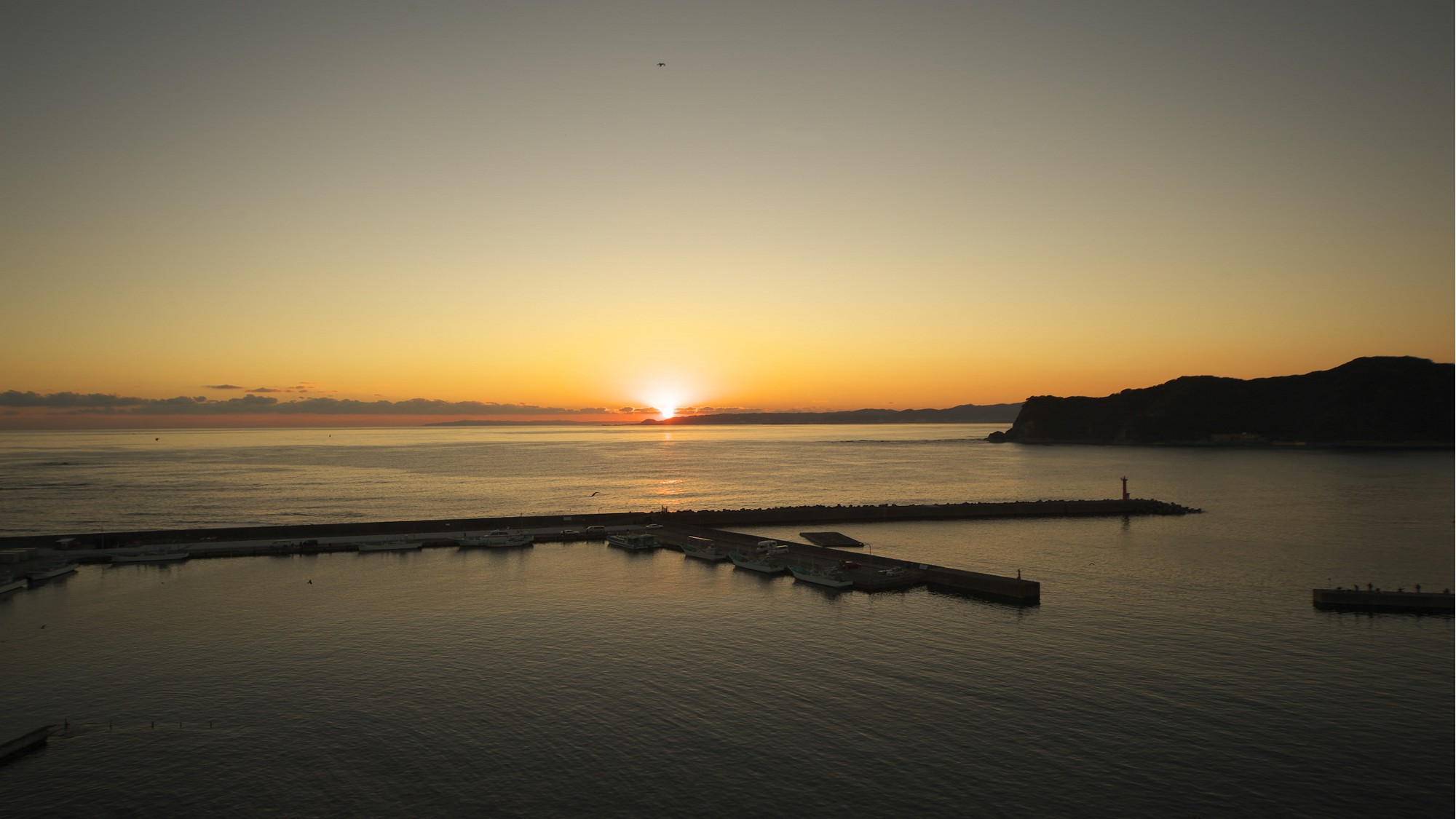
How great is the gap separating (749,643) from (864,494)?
98727 mm

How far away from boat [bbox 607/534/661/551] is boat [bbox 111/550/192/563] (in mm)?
37200

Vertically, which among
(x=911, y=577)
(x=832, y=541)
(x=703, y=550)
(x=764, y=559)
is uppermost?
(x=832, y=541)

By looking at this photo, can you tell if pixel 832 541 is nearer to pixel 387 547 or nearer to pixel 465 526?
pixel 465 526

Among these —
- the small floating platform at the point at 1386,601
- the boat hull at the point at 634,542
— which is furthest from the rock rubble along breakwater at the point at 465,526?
the small floating platform at the point at 1386,601

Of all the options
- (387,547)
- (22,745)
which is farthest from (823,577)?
(22,745)

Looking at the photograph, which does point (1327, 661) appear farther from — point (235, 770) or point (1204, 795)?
point (235, 770)

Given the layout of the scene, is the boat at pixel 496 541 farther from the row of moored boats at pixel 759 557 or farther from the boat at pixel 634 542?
the row of moored boats at pixel 759 557

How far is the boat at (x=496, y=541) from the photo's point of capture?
76.8 metres

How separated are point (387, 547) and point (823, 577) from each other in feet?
136

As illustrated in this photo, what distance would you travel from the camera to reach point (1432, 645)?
44.2m

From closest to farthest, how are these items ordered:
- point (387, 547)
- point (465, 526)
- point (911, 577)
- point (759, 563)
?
1. point (911, 577)
2. point (759, 563)
3. point (387, 547)
4. point (465, 526)

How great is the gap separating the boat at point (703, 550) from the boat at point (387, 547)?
85.0 feet

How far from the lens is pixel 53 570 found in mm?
61250

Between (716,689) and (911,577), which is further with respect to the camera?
(911,577)
